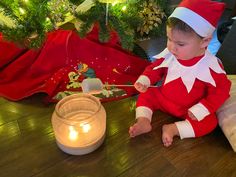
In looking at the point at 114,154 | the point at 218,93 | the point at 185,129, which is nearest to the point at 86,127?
the point at 114,154

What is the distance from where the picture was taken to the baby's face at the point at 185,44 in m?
0.84

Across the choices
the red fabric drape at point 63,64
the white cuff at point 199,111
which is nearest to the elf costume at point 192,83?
the white cuff at point 199,111

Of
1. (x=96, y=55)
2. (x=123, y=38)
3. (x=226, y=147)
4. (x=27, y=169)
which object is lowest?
(x=226, y=147)

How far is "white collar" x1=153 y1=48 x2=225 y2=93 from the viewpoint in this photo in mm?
901

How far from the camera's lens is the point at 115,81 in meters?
1.20

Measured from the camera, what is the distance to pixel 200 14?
2.65ft

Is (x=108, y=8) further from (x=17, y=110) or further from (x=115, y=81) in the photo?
(x=17, y=110)

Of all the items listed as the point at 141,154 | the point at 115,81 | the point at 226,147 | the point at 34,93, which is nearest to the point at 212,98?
the point at 226,147

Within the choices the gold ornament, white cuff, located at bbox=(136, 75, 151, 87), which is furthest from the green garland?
white cuff, located at bbox=(136, 75, 151, 87)

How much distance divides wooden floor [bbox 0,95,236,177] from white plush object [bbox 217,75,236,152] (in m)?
0.06

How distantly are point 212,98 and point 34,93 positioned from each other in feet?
2.26

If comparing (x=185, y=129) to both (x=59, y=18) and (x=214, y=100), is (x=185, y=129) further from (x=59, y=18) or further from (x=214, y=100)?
(x=59, y=18)

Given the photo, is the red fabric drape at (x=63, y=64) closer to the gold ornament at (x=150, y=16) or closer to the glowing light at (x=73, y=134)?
the gold ornament at (x=150, y=16)

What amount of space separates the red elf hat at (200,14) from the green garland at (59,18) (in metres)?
0.26
